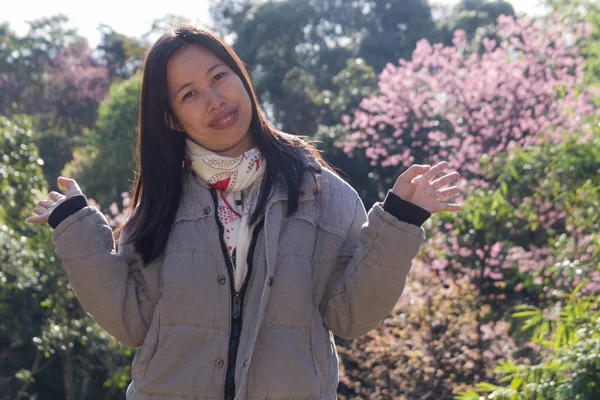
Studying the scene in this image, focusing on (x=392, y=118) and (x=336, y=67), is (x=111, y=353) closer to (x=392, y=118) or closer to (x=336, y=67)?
(x=392, y=118)

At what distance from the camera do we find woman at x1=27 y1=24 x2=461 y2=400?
5.83ft

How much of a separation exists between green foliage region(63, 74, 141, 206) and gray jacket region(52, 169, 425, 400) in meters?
12.3

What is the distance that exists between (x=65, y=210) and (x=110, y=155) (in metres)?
14.3

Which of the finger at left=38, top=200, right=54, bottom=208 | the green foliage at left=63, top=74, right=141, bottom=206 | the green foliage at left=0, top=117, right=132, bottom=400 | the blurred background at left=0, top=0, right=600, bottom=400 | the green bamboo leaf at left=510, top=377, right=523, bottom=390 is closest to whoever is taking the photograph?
the finger at left=38, top=200, right=54, bottom=208

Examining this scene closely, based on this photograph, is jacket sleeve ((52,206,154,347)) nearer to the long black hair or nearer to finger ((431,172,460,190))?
the long black hair

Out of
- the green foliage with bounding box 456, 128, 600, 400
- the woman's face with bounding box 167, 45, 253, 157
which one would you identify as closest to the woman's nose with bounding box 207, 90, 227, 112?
the woman's face with bounding box 167, 45, 253, 157

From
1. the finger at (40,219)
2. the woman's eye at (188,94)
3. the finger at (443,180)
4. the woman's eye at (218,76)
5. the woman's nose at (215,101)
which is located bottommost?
the finger at (40,219)

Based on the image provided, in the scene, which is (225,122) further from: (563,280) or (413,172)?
(563,280)

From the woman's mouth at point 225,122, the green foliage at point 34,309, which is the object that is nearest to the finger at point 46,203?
the woman's mouth at point 225,122

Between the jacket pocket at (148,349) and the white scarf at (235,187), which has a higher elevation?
the white scarf at (235,187)

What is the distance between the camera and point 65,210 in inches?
76.6

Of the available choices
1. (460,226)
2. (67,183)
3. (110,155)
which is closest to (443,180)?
(67,183)

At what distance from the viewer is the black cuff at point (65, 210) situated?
1.94 m

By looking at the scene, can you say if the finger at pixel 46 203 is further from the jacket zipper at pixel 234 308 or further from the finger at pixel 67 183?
the jacket zipper at pixel 234 308
